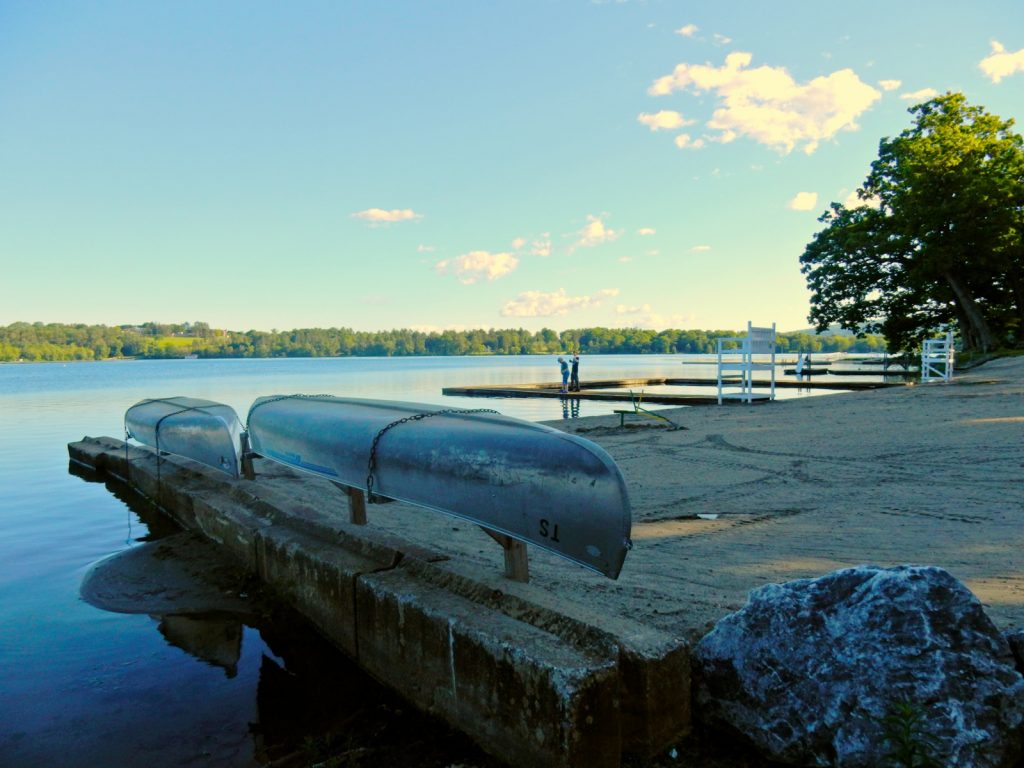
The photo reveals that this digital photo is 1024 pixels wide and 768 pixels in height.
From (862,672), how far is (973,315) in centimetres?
2862

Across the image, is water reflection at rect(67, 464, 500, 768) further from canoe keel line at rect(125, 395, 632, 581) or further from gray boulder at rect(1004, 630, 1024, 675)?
gray boulder at rect(1004, 630, 1024, 675)

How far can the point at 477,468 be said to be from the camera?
3.04 meters

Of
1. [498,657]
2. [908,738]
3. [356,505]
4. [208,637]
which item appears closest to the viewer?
[908,738]

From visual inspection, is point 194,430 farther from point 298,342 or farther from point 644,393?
point 298,342

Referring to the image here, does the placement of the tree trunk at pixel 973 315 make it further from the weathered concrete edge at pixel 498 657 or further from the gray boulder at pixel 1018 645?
the weathered concrete edge at pixel 498 657

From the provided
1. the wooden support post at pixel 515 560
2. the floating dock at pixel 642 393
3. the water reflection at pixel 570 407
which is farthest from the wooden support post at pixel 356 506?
the water reflection at pixel 570 407

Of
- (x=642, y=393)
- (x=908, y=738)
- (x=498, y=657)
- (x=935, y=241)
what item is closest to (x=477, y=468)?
(x=498, y=657)

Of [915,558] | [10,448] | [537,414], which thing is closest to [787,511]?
[915,558]

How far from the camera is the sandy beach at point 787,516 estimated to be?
316 cm

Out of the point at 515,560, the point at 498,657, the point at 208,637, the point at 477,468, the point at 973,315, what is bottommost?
the point at 208,637

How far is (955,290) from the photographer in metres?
25.4

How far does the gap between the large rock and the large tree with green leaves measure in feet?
85.9

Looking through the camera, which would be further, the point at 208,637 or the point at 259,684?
the point at 208,637

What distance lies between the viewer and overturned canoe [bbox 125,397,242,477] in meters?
6.27
